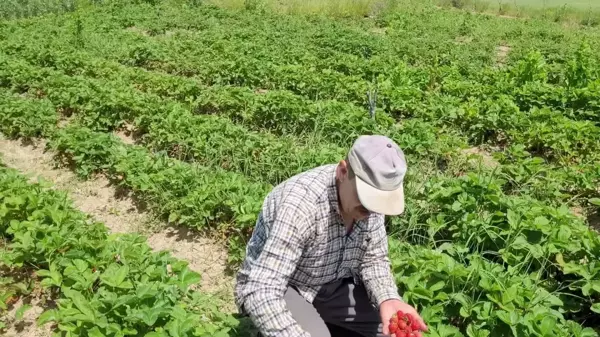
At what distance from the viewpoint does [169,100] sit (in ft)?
24.1

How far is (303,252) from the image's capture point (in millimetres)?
2668

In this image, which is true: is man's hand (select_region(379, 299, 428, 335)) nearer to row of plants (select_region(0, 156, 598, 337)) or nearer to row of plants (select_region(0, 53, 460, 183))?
row of plants (select_region(0, 156, 598, 337))

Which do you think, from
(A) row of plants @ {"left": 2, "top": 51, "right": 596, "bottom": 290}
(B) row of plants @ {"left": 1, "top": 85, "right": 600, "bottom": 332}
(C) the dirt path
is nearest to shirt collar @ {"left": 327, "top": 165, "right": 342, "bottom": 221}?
(B) row of plants @ {"left": 1, "top": 85, "right": 600, "bottom": 332}

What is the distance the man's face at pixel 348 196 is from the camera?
238 centimetres

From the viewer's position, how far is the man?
2.33m

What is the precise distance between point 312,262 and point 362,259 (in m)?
0.36

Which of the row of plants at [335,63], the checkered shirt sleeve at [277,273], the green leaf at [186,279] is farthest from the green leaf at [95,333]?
the row of plants at [335,63]

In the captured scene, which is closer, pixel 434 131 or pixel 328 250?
pixel 328 250

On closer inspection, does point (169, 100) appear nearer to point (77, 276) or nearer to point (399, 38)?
point (77, 276)

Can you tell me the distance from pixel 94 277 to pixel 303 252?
143 centimetres

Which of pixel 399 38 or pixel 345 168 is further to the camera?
pixel 399 38

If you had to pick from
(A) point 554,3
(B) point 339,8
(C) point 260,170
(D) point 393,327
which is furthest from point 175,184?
(A) point 554,3

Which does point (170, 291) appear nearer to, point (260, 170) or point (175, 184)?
point (175, 184)

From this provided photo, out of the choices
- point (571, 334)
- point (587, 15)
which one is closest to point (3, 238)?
point (571, 334)
